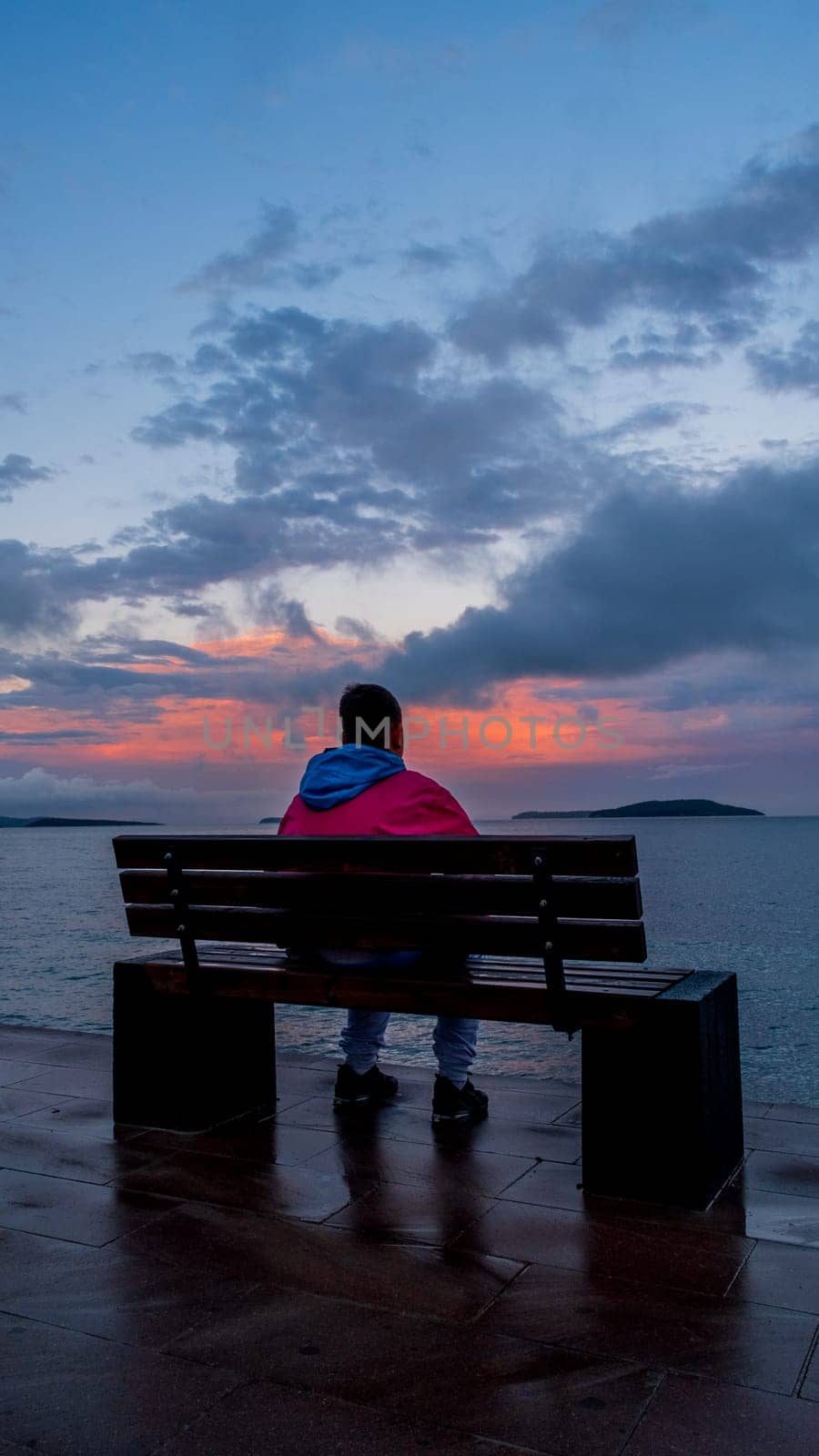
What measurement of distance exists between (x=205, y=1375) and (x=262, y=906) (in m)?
1.91

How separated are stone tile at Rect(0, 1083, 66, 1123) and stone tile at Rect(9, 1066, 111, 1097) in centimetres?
5

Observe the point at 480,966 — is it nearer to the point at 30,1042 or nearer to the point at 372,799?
the point at 372,799

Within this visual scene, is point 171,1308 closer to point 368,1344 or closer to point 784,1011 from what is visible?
point 368,1344

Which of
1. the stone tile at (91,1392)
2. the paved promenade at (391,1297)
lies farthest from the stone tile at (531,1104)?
the stone tile at (91,1392)

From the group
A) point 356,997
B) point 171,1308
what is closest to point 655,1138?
point 356,997

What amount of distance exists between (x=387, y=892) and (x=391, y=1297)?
53.6 inches

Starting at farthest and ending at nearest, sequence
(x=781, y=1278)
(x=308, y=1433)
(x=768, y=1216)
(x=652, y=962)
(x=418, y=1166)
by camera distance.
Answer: (x=652, y=962) < (x=418, y=1166) < (x=768, y=1216) < (x=781, y=1278) < (x=308, y=1433)

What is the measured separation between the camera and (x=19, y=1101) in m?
5.34

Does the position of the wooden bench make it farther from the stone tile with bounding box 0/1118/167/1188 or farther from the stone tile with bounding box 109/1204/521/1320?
the stone tile with bounding box 109/1204/521/1320

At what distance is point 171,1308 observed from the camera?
10.3 feet

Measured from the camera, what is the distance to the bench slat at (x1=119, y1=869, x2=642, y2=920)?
12.6 feet

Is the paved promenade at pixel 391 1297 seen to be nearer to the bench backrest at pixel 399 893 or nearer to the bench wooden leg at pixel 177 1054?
the bench wooden leg at pixel 177 1054

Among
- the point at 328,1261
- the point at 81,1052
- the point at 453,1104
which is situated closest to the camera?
the point at 328,1261

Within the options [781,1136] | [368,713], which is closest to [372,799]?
[368,713]
